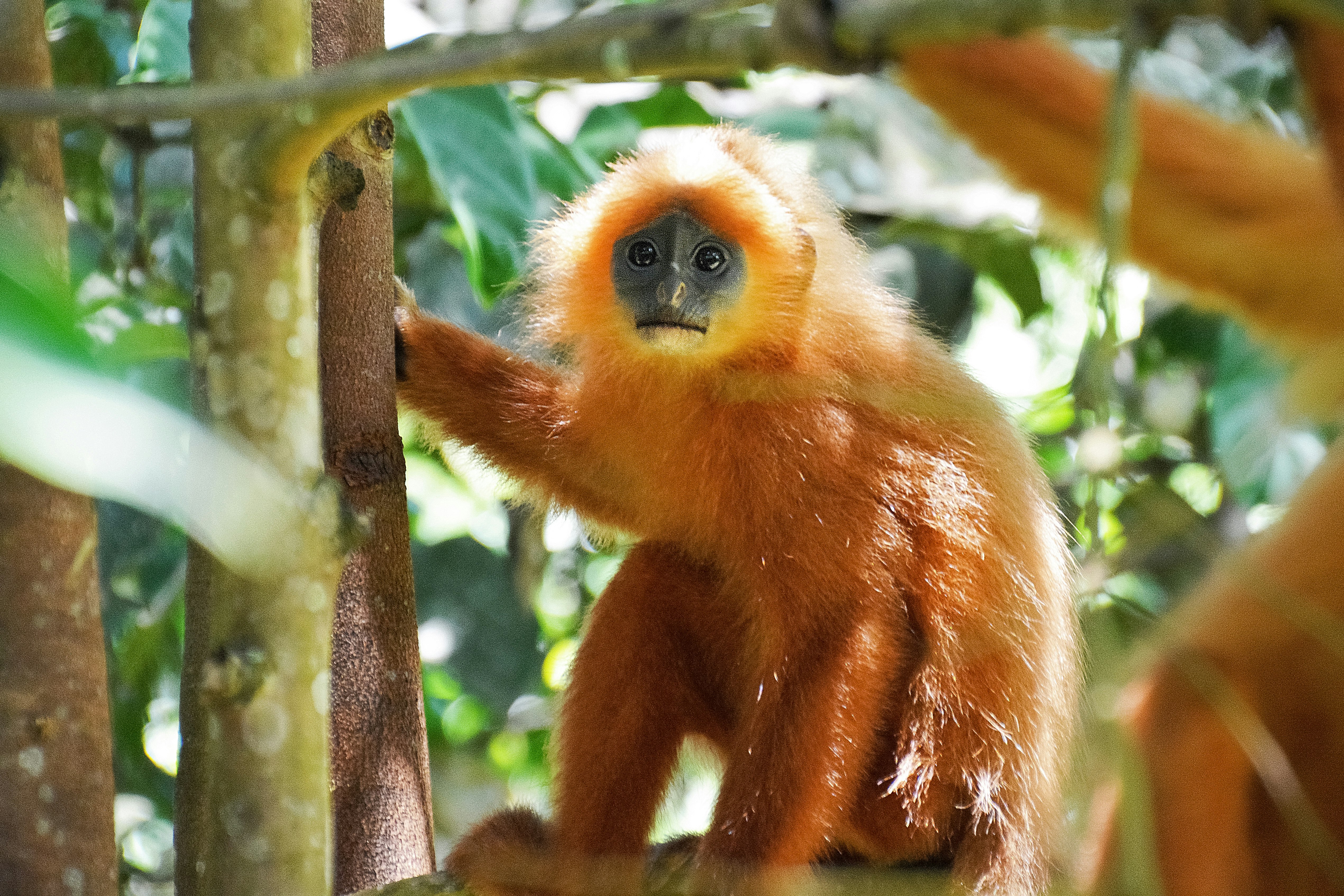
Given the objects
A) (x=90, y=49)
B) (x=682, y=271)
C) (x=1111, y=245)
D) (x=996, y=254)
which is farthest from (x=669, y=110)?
(x=1111, y=245)

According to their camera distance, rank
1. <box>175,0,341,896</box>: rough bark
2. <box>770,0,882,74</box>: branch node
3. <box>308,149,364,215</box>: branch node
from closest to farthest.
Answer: <box>770,0,882,74</box>: branch node → <box>175,0,341,896</box>: rough bark → <box>308,149,364,215</box>: branch node

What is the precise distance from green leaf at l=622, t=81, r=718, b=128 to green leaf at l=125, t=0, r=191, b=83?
158cm

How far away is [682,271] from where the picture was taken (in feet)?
10.5

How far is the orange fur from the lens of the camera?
1.81 metres

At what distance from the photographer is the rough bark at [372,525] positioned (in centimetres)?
241

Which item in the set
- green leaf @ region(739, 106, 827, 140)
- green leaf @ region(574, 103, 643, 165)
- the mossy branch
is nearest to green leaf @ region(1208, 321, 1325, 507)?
green leaf @ region(739, 106, 827, 140)

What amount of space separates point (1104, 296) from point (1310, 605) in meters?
0.91

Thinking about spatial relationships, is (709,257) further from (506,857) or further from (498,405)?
(506,857)

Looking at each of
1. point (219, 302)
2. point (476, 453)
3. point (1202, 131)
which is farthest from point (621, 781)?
point (1202, 131)

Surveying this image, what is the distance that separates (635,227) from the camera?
3316 millimetres

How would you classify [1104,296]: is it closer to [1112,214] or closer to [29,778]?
[1112,214]

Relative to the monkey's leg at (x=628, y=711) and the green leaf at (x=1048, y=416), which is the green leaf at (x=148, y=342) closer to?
the monkey's leg at (x=628, y=711)

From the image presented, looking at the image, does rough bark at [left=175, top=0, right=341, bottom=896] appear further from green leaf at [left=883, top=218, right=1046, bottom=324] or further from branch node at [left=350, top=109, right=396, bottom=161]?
green leaf at [left=883, top=218, right=1046, bottom=324]

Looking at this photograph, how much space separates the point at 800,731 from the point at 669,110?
2.45 meters
